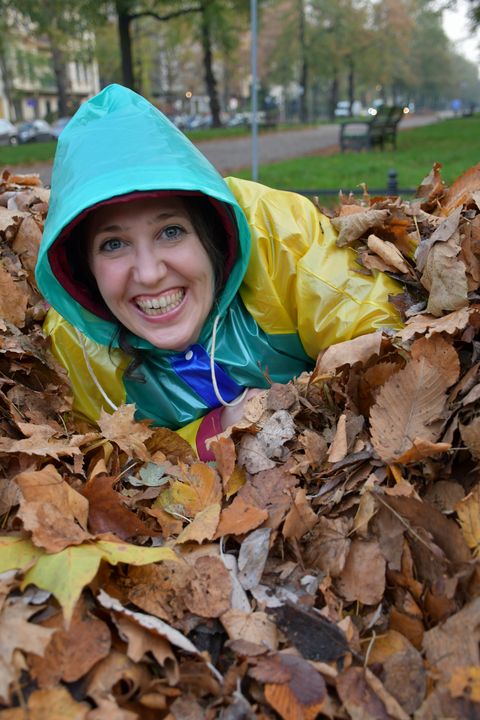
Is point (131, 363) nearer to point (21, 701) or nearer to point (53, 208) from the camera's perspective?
point (53, 208)

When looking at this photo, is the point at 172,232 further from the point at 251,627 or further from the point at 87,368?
the point at 251,627

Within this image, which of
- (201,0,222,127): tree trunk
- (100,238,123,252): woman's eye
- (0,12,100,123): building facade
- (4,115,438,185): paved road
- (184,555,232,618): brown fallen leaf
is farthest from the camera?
(0,12,100,123): building facade

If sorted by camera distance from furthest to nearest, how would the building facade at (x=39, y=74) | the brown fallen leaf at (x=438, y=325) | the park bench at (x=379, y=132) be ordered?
the building facade at (x=39, y=74)
the park bench at (x=379, y=132)
the brown fallen leaf at (x=438, y=325)

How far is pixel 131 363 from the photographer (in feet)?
8.21

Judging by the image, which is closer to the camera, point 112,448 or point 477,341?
point 477,341

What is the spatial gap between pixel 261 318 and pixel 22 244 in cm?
119

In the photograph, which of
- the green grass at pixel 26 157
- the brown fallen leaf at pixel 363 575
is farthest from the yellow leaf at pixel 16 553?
the green grass at pixel 26 157

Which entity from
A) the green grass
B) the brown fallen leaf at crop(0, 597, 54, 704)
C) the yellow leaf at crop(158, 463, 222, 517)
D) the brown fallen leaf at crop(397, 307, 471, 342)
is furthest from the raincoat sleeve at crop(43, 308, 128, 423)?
the green grass

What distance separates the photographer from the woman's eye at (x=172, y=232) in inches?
84.4

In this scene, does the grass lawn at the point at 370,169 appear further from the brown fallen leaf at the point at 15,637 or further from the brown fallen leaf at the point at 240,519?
the brown fallen leaf at the point at 15,637

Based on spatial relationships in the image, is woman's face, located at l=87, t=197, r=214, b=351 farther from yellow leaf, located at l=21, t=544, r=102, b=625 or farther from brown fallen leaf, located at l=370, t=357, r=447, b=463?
yellow leaf, located at l=21, t=544, r=102, b=625

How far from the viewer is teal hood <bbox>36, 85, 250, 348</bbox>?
6.35ft

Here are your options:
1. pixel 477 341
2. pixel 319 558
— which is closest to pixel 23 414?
pixel 319 558

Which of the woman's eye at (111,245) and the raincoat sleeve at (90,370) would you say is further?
the raincoat sleeve at (90,370)
